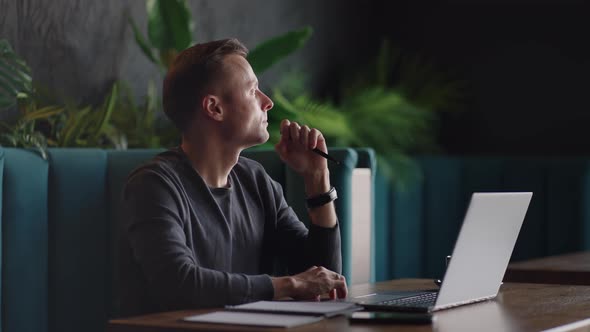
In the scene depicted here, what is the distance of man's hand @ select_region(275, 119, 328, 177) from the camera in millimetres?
2336

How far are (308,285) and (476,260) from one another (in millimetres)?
336

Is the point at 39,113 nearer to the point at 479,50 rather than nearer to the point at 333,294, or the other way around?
the point at 333,294

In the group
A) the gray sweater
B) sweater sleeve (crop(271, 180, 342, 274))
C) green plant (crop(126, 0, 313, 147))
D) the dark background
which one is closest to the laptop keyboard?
the gray sweater

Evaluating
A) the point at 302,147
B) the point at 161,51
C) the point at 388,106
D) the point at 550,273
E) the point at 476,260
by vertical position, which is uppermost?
the point at 161,51

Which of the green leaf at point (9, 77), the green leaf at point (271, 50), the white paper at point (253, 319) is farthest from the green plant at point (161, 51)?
the white paper at point (253, 319)

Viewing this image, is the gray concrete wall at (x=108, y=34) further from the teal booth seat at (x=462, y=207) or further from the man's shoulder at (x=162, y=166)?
the man's shoulder at (x=162, y=166)

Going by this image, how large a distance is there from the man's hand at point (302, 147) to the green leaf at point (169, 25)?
1.48m

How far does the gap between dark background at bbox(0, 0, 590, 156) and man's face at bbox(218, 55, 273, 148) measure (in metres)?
2.13

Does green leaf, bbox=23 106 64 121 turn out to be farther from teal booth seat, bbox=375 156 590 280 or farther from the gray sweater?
teal booth seat, bbox=375 156 590 280

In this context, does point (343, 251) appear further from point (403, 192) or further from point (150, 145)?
point (403, 192)

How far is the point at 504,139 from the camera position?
5348 mm

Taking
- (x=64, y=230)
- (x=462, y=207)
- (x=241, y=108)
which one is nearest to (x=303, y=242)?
(x=241, y=108)

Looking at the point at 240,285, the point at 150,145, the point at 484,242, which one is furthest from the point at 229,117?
the point at 150,145

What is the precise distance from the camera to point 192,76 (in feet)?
7.63
